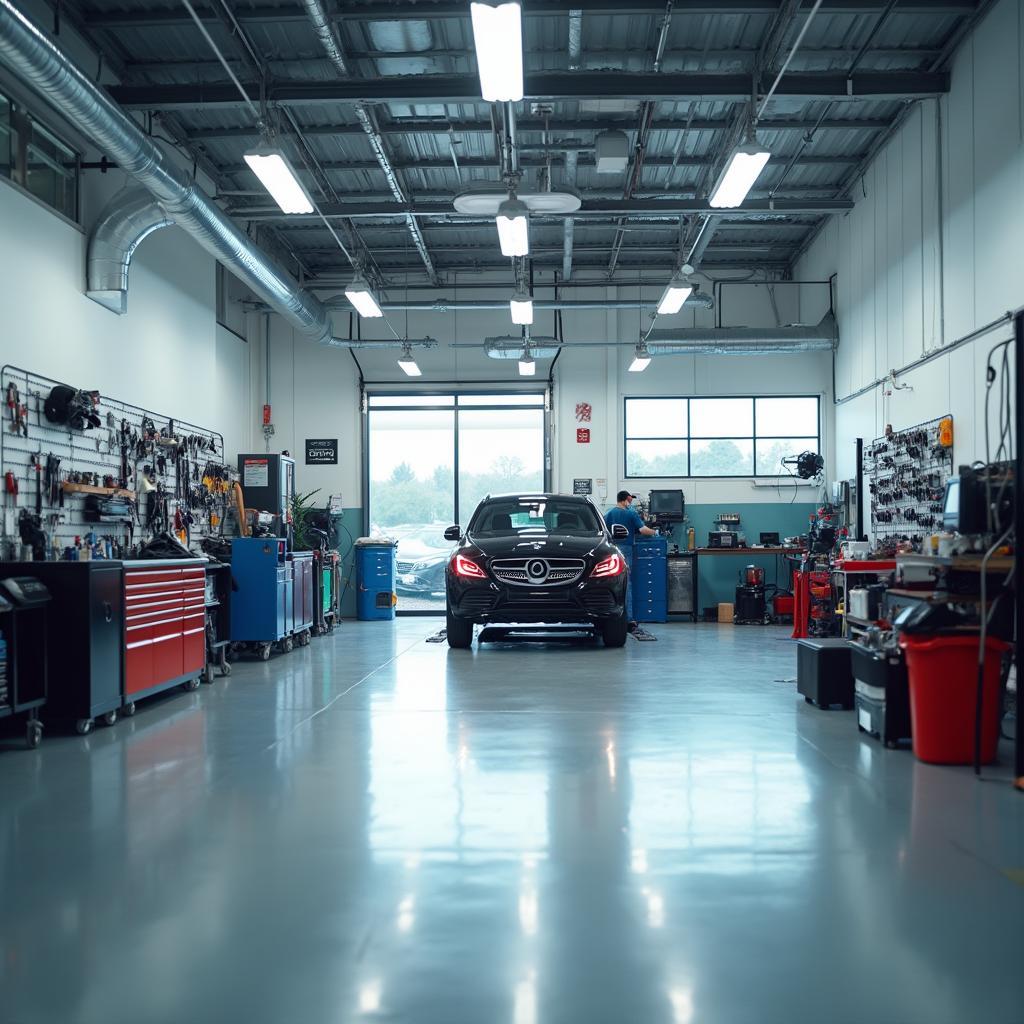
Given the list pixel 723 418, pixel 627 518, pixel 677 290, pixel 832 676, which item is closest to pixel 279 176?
pixel 677 290

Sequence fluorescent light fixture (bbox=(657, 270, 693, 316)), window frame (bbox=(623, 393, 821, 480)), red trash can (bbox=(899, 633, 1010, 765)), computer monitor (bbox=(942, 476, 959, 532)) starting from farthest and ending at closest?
window frame (bbox=(623, 393, 821, 480)), fluorescent light fixture (bbox=(657, 270, 693, 316)), computer monitor (bbox=(942, 476, 959, 532)), red trash can (bbox=(899, 633, 1010, 765))

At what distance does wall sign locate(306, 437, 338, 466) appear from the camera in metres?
13.8

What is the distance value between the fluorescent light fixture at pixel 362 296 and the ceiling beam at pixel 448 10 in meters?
2.87

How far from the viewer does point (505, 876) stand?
2.79m

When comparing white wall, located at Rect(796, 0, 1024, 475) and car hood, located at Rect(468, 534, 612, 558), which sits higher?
white wall, located at Rect(796, 0, 1024, 475)

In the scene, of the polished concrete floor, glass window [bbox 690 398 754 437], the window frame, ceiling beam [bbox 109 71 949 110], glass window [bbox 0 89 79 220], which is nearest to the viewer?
the polished concrete floor

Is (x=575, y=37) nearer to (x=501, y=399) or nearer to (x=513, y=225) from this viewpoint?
(x=513, y=225)

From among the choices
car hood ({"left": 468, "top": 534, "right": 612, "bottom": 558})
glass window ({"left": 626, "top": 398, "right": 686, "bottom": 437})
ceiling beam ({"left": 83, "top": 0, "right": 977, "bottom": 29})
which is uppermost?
ceiling beam ({"left": 83, "top": 0, "right": 977, "bottom": 29})

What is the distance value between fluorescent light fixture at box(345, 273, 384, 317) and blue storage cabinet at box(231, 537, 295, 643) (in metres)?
2.90

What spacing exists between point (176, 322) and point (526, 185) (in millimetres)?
4078

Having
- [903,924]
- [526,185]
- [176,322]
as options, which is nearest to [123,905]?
[903,924]

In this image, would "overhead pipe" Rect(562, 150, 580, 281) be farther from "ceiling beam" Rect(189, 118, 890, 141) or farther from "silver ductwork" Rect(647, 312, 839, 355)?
"silver ductwork" Rect(647, 312, 839, 355)

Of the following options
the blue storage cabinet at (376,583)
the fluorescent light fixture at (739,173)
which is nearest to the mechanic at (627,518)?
the blue storage cabinet at (376,583)

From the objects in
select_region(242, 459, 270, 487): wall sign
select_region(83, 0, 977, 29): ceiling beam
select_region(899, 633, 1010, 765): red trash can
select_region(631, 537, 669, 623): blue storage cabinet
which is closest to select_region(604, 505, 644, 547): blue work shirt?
select_region(631, 537, 669, 623): blue storage cabinet
